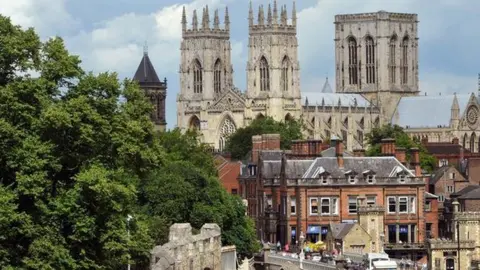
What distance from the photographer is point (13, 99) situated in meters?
54.4

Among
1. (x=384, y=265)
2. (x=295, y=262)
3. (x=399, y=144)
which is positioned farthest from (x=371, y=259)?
(x=399, y=144)

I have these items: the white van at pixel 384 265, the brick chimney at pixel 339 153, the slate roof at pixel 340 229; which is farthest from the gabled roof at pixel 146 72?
the white van at pixel 384 265

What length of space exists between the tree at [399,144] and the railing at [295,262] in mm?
29848

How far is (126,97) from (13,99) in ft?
16.8

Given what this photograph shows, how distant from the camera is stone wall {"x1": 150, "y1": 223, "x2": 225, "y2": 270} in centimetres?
5666

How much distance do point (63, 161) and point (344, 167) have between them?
45.7 m

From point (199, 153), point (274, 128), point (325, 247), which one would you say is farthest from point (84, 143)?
point (274, 128)

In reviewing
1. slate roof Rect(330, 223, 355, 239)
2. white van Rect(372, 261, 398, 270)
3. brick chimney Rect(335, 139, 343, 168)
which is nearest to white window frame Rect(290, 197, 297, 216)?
brick chimney Rect(335, 139, 343, 168)

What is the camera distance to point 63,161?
55281 millimetres

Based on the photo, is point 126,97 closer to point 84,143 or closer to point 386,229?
point 84,143

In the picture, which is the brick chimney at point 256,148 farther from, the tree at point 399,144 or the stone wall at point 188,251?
the stone wall at point 188,251

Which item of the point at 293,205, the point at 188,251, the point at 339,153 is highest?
the point at 339,153

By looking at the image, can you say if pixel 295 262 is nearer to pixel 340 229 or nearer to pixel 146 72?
pixel 340 229

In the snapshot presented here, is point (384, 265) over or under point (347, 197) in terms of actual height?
under
